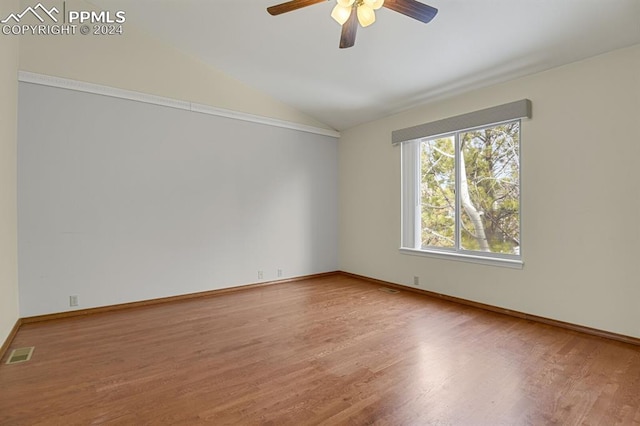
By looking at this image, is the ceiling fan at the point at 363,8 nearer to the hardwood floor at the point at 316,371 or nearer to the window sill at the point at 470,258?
the hardwood floor at the point at 316,371

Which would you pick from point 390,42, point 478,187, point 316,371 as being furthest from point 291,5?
point 478,187

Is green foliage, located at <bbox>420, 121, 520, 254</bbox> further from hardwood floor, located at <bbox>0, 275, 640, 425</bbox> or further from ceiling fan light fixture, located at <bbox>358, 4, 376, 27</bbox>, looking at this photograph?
ceiling fan light fixture, located at <bbox>358, 4, 376, 27</bbox>

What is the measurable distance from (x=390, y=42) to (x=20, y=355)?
4.43m

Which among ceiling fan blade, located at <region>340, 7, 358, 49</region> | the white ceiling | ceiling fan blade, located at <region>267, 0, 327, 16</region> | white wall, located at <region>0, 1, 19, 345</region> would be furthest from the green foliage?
white wall, located at <region>0, 1, 19, 345</region>

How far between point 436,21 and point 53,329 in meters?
4.78

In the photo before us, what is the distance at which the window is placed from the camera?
367 cm

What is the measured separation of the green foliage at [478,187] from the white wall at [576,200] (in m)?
0.19

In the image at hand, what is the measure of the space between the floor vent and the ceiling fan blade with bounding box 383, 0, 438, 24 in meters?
3.85

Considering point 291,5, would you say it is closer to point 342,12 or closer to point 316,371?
point 342,12

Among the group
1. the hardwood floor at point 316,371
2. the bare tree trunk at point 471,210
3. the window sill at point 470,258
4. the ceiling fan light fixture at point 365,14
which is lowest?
the hardwood floor at point 316,371

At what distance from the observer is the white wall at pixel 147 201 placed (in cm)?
334

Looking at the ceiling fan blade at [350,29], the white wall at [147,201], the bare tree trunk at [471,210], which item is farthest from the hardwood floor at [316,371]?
the ceiling fan blade at [350,29]

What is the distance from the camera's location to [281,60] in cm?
395

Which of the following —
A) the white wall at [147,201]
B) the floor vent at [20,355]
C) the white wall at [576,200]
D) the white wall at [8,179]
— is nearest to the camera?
the floor vent at [20,355]
